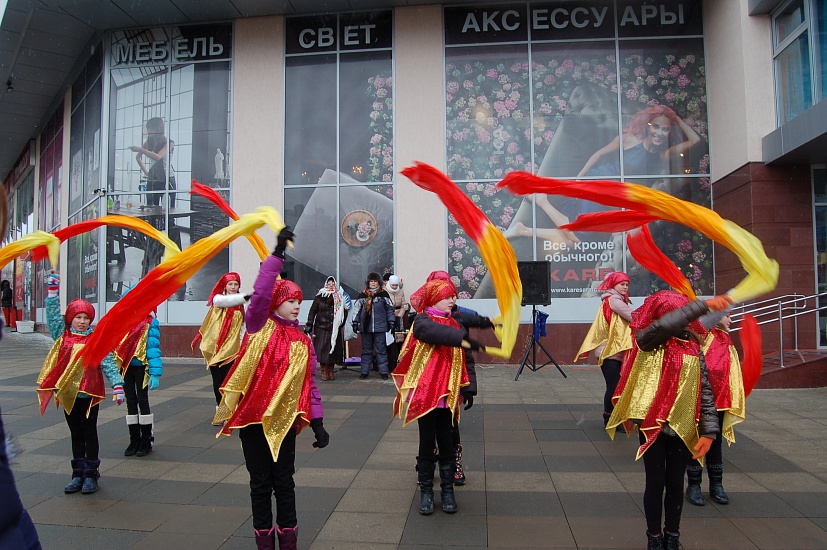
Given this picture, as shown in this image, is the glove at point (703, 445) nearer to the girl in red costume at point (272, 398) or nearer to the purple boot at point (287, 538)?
the girl in red costume at point (272, 398)

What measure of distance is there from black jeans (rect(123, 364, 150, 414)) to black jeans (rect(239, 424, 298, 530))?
293 cm

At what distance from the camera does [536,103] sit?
12.7 m

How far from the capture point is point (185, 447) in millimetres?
6145

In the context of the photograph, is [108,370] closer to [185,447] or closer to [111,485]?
[111,485]

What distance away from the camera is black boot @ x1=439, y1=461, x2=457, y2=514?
169 inches

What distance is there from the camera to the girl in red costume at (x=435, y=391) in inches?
169

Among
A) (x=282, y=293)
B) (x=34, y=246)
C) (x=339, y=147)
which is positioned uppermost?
(x=339, y=147)

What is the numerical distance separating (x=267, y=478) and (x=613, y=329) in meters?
4.26

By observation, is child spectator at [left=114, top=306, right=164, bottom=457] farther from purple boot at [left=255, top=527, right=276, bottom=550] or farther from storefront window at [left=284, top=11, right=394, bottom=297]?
storefront window at [left=284, top=11, right=394, bottom=297]

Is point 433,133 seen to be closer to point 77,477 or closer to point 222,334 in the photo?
point 222,334

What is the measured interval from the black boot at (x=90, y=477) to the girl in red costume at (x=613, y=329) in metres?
4.97

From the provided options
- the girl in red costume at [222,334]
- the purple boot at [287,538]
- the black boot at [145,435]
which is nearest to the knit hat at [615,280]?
the girl in red costume at [222,334]

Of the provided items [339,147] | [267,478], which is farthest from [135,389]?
[339,147]

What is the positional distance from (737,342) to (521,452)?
7.18 meters
